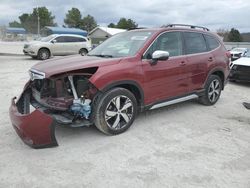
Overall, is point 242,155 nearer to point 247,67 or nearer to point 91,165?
point 91,165

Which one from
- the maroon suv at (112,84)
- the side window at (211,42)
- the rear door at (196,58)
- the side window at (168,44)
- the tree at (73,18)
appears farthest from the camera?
the tree at (73,18)

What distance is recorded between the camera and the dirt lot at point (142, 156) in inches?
143

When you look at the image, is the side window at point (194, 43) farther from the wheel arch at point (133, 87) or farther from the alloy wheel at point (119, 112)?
the alloy wheel at point (119, 112)

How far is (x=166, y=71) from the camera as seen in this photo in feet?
18.6

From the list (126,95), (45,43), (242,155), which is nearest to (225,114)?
(242,155)

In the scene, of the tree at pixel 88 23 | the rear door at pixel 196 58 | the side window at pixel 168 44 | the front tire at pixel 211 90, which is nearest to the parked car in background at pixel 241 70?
the front tire at pixel 211 90

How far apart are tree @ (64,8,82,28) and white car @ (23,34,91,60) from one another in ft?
229

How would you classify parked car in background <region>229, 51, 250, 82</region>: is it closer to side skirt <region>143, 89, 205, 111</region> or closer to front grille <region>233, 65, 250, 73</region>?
front grille <region>233, 65, 250, 73</region>

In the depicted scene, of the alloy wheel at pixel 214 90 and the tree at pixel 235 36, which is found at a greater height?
the tree at pixel 235 36

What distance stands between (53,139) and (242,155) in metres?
2.80

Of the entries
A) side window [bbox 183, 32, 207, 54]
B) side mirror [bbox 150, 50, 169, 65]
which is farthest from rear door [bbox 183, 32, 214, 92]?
side mirror [bbox 150, 50, 169, 65]

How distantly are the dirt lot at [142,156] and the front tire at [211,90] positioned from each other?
96cm

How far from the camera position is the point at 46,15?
84938 millimetres

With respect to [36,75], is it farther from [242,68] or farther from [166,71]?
[242,68]
